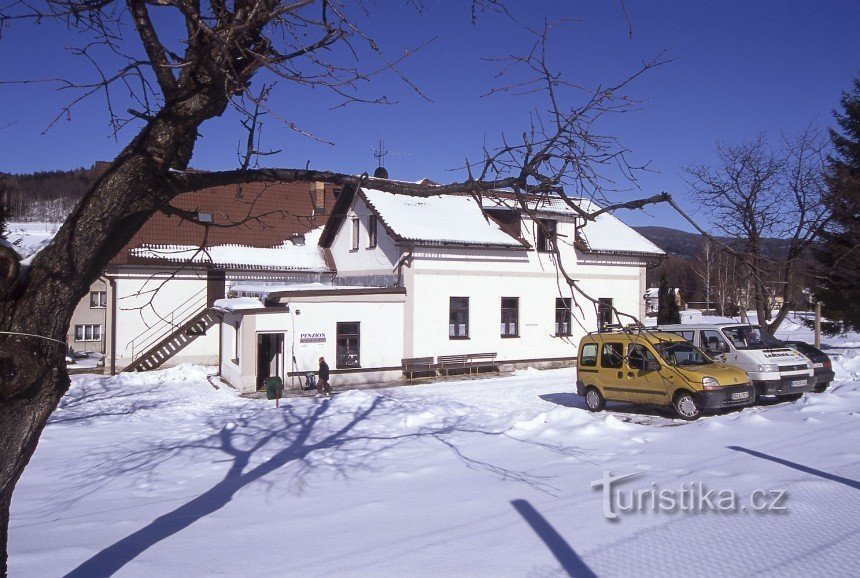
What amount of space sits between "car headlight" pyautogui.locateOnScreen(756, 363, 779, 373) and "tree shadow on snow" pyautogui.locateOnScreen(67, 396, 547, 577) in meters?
7.26

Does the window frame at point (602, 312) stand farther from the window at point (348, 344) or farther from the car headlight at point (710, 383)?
the window at point (348, 344)

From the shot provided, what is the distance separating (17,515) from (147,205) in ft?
18.7

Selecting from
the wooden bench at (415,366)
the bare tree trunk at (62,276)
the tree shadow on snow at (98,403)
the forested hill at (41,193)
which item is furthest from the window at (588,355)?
the bare tree trunk at (62,276)

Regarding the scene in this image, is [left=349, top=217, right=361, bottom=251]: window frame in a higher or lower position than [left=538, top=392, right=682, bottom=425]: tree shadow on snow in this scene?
higher

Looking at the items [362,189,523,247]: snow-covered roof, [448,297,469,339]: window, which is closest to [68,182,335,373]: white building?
[362,189,523,247]: snow-covered roof

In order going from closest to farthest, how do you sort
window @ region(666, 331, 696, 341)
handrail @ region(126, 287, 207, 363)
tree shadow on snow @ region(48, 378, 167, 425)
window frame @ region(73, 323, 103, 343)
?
tree shadow on snow @ region(48, 378, 167, 425) → window @ region(666, 331, 696, 341) → handrail @ region(126, 287, 207, 363) → window frame @ region(73, 323, 103, 343)

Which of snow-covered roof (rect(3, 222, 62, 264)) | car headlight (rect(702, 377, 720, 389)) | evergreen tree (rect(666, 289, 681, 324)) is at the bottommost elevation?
car headlight (rect(702, 377, 720, 389))

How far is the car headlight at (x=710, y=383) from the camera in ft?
44.7

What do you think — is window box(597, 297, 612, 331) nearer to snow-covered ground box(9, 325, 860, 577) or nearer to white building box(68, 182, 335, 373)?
snow-covered ground box(9, 325, 860, 577)

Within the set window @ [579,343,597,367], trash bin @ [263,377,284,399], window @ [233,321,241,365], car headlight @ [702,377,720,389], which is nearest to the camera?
car headlight @ [702,377,720,389]

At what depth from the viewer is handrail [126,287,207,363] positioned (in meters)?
26.2

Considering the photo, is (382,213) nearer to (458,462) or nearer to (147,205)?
(458,462)

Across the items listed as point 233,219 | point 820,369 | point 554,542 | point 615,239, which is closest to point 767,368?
point 820,369

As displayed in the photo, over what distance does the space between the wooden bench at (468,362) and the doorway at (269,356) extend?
5.86m
